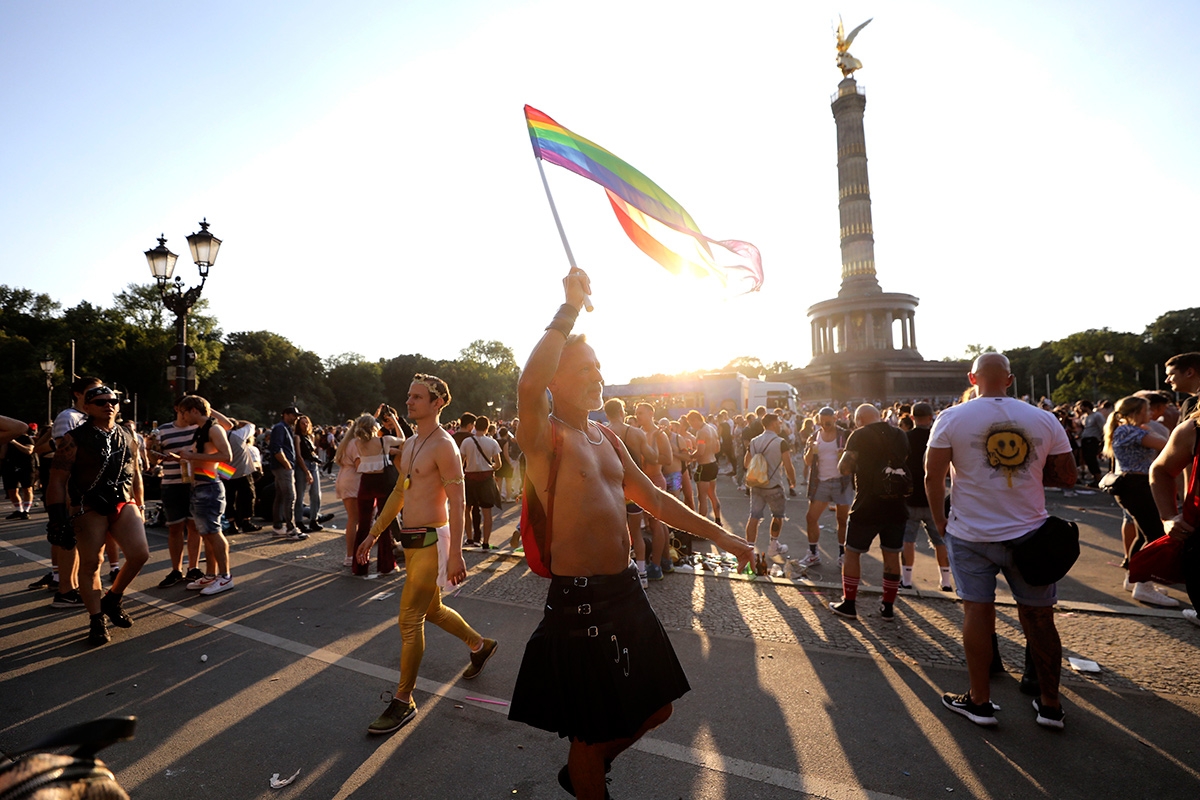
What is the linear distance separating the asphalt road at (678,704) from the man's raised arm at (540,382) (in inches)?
77.2

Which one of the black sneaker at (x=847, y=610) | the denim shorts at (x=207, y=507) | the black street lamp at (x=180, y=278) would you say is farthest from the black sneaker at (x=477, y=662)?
the black street lamp at (x=180, y=278)

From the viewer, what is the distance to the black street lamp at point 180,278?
10.5m

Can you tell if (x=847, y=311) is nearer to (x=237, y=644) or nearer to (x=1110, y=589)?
(x=1110, y=589)

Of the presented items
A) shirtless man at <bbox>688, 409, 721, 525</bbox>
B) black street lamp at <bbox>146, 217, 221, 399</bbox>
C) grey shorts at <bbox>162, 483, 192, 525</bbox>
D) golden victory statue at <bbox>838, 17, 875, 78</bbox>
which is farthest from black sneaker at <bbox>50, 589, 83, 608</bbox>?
golden victory statue at <bbox>838, 17, 875, 78</bbox>

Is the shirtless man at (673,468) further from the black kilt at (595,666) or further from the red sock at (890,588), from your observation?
the black kilt at (595,666)

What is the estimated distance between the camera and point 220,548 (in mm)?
6996

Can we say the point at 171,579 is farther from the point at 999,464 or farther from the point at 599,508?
the point at 999,464

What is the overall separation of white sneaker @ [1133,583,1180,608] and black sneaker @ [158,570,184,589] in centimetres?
1063

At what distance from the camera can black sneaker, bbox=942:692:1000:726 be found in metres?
3.60

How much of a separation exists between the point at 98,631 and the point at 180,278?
7926 mm

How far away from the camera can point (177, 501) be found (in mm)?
7434

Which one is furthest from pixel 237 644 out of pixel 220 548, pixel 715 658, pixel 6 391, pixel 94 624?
pixel 6 391

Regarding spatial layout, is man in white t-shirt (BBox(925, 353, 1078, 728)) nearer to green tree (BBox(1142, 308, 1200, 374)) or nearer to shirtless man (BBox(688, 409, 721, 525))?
shirtless man (BBox(688, 409, 721, 525))

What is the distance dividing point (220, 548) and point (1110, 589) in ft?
32.4
